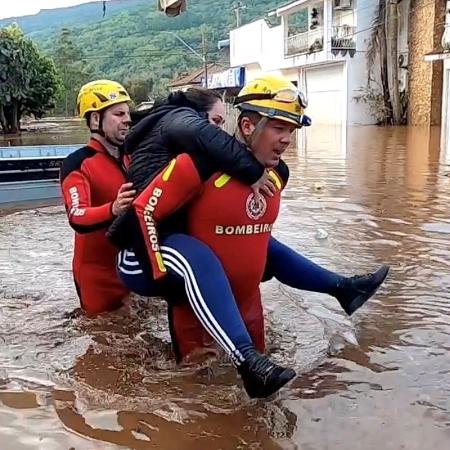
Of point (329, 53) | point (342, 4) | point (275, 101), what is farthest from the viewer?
point (342, 4)

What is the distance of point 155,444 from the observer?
291 cm

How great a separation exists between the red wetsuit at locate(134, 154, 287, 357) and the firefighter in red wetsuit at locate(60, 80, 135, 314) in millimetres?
798

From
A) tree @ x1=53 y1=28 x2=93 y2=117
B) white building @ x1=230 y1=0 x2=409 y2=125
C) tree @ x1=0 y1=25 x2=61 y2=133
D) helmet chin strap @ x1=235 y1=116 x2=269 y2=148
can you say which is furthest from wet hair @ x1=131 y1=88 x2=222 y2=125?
tree @ x1=53 y1=28 x2=93 y2=117

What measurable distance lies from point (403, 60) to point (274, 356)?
32314 millimetres

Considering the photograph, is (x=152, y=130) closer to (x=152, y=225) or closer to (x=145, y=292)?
(x=152, y=225)

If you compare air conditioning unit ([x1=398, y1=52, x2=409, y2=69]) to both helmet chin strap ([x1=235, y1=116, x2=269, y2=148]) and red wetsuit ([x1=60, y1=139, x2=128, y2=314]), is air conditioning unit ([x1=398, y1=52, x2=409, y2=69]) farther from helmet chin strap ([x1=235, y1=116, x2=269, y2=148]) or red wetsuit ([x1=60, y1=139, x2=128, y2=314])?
helmet chin strap ([x1=235, y1=116, x2=269, y2=148])

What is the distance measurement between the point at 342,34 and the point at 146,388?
3346cm

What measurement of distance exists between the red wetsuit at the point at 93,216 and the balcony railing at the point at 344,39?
1247 inches

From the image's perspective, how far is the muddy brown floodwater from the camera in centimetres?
300

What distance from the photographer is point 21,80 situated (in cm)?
3484

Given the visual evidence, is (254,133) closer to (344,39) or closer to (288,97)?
(288,97)

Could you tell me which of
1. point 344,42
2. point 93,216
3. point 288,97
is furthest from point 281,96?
point 344,42

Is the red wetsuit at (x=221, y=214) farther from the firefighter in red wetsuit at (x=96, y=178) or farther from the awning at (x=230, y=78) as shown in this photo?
the awning at (x=230, y=78)

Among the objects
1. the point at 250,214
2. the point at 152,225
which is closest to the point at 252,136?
the point at 250,214
